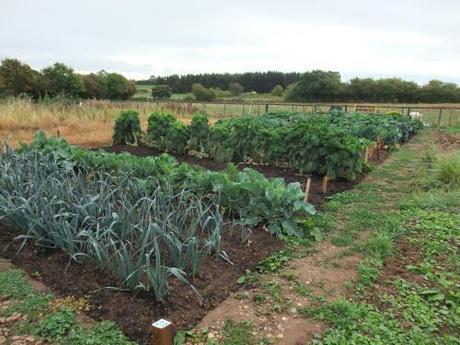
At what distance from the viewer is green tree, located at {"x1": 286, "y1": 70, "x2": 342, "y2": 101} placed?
156 feet

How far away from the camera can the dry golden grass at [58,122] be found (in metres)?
11.2

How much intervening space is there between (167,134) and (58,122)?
6.85m

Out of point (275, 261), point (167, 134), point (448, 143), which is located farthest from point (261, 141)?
point (448, 143)

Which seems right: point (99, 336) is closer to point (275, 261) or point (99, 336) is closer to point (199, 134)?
point (275, 261)

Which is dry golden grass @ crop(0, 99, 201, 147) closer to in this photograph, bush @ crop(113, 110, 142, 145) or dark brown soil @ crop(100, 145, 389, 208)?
bush @ crop(113, 110, 142, 145)

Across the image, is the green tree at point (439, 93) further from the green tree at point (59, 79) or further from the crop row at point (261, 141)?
the crop row at point (261, 141)

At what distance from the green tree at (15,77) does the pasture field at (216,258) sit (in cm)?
2828

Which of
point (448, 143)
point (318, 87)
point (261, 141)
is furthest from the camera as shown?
point (318, 87)

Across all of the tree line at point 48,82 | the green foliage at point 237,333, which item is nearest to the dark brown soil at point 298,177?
the green foliage at point 237,333

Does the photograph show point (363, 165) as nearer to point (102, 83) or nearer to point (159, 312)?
point (159, 312)

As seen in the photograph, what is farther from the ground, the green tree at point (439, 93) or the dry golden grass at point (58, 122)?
the green tree at point (439, 93)

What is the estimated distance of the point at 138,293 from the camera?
271 centimetres

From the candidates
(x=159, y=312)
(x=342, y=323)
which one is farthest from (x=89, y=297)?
(x=342, y=323)

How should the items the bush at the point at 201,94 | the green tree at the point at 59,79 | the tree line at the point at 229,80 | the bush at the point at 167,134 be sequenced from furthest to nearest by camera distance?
the tree line at the point at 229,80 → the bush at the point at 201,94 → the green tree at the point at 59,79 → the bush at the point at 167,134
